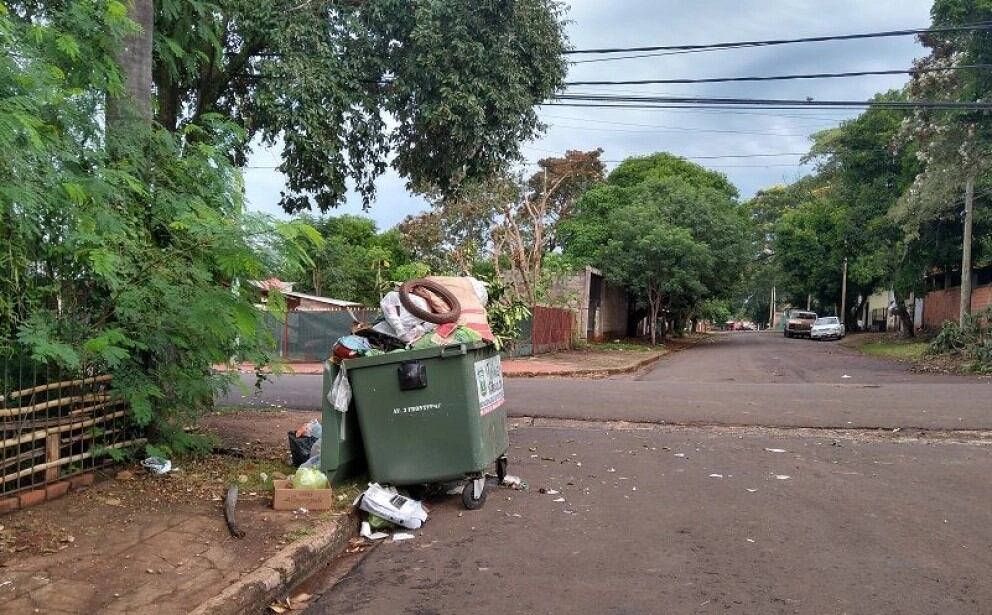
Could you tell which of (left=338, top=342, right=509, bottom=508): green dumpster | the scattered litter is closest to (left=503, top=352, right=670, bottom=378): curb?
(left=338, top=342, right=509, bottom=508): green dumpster

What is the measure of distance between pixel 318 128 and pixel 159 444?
4.44 metres

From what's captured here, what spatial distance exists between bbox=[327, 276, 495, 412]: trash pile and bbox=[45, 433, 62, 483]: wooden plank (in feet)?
6.18

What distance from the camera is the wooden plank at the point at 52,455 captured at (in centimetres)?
543

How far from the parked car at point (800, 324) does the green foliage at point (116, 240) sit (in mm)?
49207

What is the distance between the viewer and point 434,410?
6047 mm

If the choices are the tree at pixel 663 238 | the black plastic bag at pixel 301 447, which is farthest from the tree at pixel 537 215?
the black plastic bag at pixel 301 447

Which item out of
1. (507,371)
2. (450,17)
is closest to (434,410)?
(450,17)

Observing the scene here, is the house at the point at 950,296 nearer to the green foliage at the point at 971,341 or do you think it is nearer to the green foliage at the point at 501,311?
the green foliage at the point at 971,341

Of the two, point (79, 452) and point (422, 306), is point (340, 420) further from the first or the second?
point (79, 452)

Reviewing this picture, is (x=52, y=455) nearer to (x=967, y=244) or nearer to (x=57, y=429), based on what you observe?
(x=57, y=429)

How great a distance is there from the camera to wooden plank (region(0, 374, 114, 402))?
16.8 ft

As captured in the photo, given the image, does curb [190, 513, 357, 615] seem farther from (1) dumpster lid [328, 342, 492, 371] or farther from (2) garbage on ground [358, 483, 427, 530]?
(1) dumpster lid [328, 342, 492, 371]

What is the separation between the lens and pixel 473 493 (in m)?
6.20

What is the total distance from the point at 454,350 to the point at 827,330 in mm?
43086
